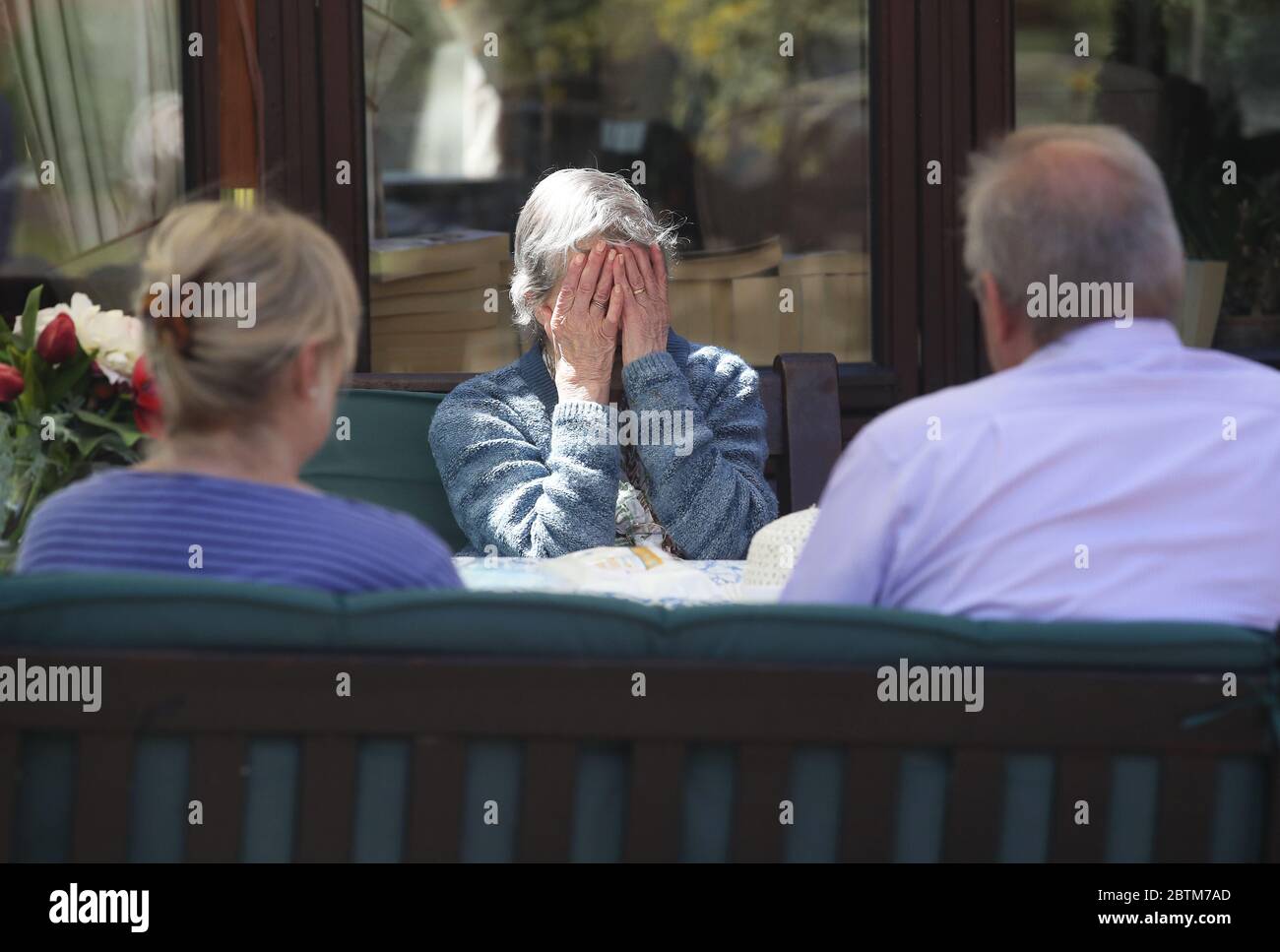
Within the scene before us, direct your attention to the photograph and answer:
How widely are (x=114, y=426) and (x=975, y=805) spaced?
5.28 feet

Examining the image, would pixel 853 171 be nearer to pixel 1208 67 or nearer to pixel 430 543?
pixel 1208 67

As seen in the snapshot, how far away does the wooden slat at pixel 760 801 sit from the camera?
4.57ft

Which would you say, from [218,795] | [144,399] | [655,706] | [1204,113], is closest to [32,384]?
[144,399]

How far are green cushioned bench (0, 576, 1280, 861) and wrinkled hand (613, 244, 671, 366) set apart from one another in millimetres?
1699

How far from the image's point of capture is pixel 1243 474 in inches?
65.2

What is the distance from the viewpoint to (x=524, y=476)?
116 inches

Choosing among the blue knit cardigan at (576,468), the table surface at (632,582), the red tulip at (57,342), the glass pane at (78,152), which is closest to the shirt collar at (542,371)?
the blue knit cardigan at (576,468)

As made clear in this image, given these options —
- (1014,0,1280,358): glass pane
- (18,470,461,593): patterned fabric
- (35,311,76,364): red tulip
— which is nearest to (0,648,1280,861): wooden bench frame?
(18,470,461,593): patterned fabric

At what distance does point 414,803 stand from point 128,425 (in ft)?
4.42

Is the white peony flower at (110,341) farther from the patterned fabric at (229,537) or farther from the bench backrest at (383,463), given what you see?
the patterned fabric at (229,537)

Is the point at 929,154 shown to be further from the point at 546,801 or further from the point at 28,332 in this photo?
the point at 546,801

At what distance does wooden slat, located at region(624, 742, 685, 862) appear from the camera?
4.56 ft

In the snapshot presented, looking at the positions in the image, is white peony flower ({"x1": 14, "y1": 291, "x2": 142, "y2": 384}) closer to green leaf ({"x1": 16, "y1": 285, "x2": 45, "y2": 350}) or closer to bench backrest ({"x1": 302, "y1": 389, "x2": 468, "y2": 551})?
green leaf ({"x1": 16, "y1": 285, "x2": 45, "y2": 350})
